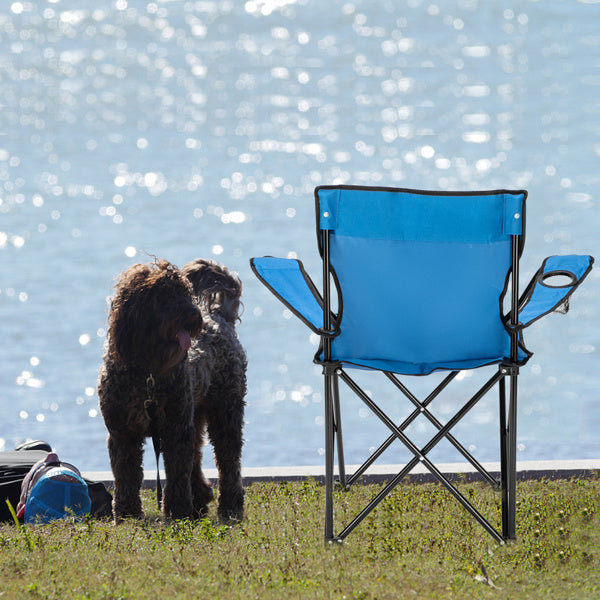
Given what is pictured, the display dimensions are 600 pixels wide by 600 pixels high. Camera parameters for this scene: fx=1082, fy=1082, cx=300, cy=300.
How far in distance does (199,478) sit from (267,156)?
23.3 m

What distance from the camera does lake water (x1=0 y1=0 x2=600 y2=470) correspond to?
11672 millimetres

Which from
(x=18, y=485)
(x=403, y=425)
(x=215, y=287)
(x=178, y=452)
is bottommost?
(x=18, y=485)

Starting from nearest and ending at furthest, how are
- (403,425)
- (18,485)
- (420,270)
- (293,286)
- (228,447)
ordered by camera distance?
(420,270) → (293,286) → (403,425) → (18,485) → (228,447)

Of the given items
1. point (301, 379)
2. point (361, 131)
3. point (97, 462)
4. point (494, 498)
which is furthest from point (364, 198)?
point (361, 131)

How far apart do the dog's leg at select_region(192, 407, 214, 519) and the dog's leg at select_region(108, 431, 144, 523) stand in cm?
53

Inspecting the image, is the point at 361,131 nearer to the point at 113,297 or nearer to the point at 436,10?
the point at 436,10

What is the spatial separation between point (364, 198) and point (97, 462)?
5.57 m

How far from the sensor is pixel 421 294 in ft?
14.4

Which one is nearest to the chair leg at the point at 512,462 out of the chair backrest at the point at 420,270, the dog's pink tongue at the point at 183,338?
the chair backrest at the point at 420,270

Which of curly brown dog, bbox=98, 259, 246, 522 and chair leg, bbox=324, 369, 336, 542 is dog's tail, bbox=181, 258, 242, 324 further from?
chair leg, bbox=324, 369, 336, 542

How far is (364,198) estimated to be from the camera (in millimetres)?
4289

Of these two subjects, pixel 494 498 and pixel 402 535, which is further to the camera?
pixel 494 498

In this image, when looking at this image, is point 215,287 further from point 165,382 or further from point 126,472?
point 126,472

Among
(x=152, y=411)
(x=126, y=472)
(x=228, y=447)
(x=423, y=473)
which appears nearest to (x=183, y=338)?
(x=152, y=411)
